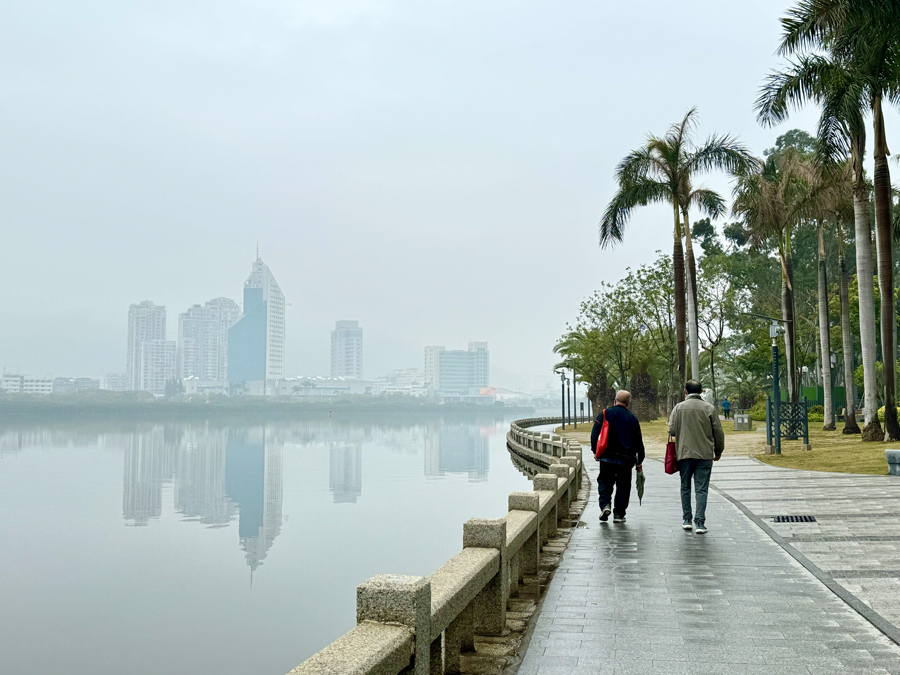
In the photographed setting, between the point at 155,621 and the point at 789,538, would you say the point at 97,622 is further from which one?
the point at 789,538

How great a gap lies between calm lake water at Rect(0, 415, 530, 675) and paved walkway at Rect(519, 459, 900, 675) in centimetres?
565

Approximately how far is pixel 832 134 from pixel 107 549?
23.4 metres

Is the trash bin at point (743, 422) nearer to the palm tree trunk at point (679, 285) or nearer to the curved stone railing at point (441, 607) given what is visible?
the palm tree trunk at point (679, 285)

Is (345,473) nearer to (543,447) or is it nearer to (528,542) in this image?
(543,447)

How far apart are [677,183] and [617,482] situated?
25.4 metres

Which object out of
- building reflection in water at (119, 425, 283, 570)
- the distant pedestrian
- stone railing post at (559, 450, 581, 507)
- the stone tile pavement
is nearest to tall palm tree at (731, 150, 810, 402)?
the stone tile pavement

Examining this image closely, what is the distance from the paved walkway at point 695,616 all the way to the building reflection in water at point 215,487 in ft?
40.4

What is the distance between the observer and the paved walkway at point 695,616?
16.7ft

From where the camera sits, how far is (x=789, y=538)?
9898 mm

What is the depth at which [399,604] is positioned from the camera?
152 inches

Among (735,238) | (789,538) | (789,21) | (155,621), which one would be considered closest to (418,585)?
(789,538)

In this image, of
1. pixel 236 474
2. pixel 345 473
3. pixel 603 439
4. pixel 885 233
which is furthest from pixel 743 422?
pixel 603 439

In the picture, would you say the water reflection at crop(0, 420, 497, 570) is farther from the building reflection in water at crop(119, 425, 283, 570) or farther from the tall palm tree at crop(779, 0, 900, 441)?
the tall palm tree at crop(779, 0, 900, 441)

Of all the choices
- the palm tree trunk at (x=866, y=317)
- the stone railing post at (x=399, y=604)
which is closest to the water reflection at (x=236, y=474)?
the stone railing post at (x=399, y=604)
